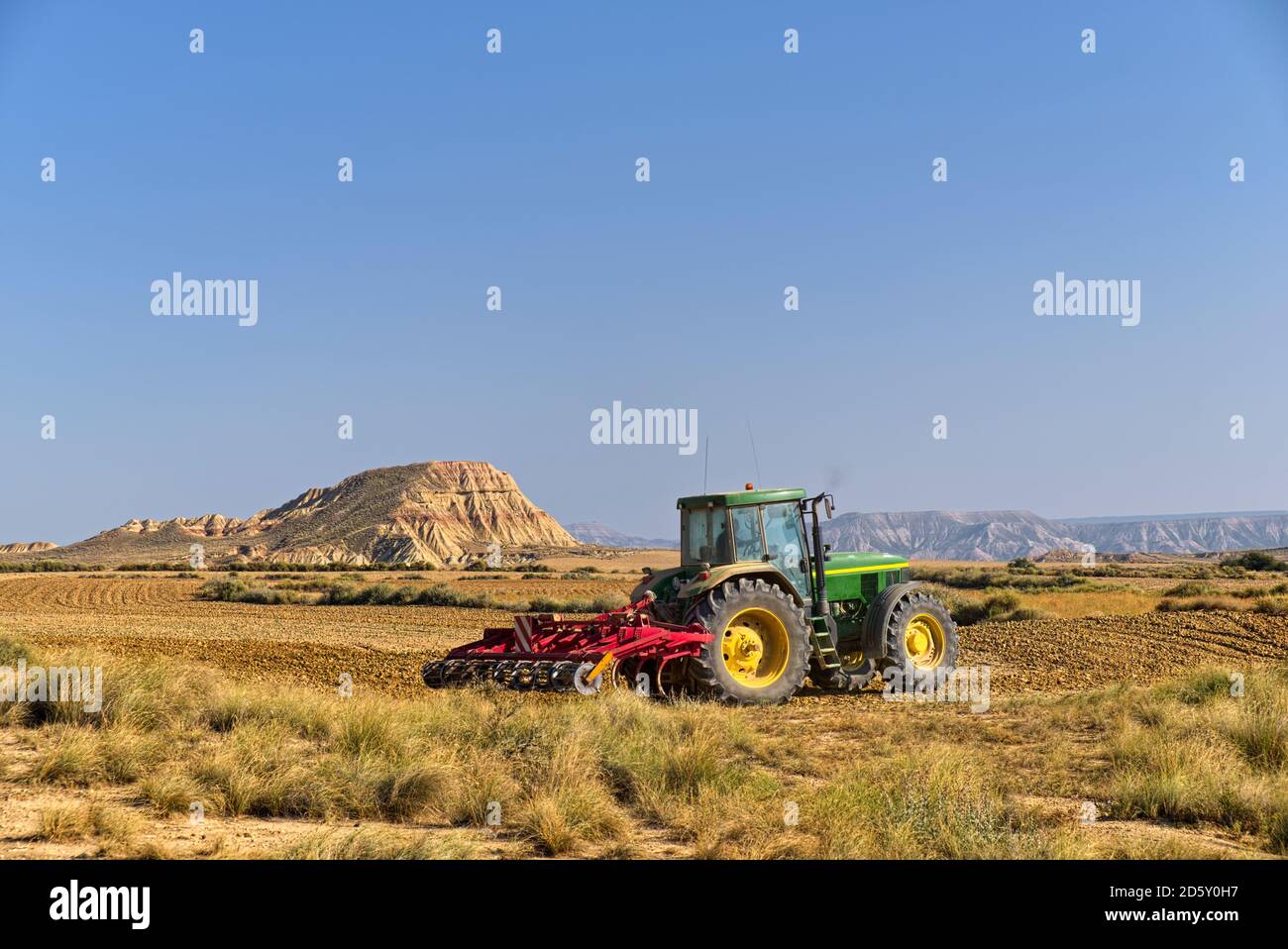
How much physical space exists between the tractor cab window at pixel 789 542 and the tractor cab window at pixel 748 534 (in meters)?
0.11

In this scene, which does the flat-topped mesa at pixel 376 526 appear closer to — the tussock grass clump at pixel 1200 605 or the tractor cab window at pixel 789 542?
the tussock grass clump at pixel 1200 605

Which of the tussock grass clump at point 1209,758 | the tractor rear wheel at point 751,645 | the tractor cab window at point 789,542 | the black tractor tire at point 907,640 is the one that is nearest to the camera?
the tussock grass clump at point 1209,758

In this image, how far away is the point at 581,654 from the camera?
11367mm

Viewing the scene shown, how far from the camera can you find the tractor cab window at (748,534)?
43.0 ft

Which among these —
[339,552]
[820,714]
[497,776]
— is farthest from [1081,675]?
[339,552]

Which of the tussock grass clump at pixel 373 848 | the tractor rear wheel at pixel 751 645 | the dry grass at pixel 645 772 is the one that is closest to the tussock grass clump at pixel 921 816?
the dry grass at pixel 645 772

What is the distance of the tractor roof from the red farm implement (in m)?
1.34

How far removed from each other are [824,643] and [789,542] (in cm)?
142

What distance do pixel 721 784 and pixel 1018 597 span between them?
938 inches

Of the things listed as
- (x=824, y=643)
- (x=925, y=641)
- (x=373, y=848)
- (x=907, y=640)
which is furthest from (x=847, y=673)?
(x=373, y=848)

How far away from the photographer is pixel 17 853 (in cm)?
637

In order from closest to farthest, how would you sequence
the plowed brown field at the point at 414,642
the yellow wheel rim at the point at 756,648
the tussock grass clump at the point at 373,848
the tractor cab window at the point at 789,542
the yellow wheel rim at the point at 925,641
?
the tussock grass clump at the point at 373,848
the yellow wheel rim at the point at 756,648
the tractor cab window at the point at 789,542
the yellow wheel rim at the point at 925,641
the plowed brown field at the point at 414,642

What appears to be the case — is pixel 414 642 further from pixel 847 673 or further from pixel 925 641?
pixel 925 641
